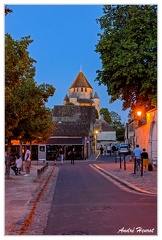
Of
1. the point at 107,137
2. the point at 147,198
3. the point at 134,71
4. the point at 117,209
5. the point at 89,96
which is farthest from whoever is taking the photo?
the point at 89,96

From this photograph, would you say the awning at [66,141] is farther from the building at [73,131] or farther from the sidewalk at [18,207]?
the sidewalk at [18,207]

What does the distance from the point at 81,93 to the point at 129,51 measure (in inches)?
4770

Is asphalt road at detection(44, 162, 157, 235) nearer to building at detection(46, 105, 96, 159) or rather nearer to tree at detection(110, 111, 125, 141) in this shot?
building at detection(46, 105, 96, 159)

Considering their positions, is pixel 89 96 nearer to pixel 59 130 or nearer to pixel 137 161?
pixel 59 130

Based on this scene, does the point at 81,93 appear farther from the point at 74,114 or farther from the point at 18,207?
the point at 18,207

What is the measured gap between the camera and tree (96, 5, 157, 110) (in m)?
21.0

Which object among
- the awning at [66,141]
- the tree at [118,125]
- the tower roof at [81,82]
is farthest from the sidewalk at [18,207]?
the tower roof at [81,82]

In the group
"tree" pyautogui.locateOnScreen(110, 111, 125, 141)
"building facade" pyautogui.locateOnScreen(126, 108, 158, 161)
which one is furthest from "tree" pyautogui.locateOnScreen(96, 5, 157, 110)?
"tree" pyautogui.locateOnScreen(110, 111, 125, 141)

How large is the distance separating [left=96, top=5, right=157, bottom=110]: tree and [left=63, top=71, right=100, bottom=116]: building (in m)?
114

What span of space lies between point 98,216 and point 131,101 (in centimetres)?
1689

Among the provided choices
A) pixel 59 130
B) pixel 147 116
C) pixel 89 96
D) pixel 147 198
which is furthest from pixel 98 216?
pixel 89 96

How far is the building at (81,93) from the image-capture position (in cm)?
13912

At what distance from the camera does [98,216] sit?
9797 mm

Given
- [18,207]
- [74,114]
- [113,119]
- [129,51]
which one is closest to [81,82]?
[113,119]
